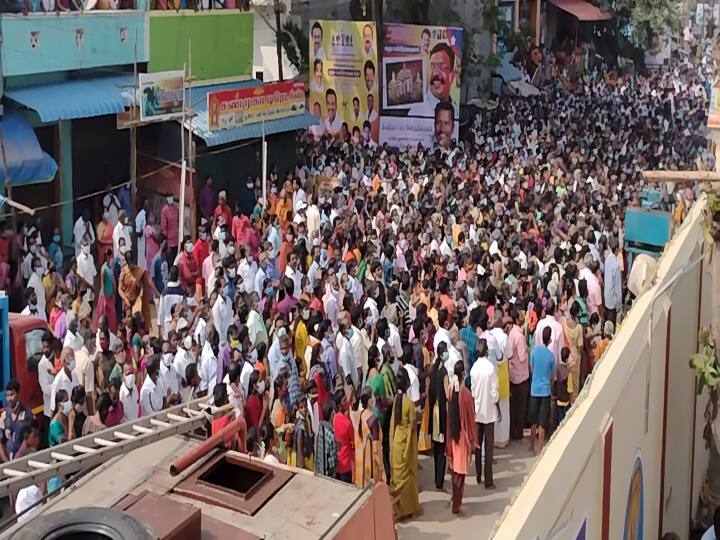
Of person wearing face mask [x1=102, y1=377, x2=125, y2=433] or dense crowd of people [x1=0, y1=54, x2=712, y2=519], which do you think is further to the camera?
dense crowd of people [x1=0, y1=54, x2=712, y2=519]

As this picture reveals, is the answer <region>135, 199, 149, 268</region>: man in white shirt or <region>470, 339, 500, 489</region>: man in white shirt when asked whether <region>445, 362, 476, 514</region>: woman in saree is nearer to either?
<region>470, 339, 500, 489</region>: man in white shirt

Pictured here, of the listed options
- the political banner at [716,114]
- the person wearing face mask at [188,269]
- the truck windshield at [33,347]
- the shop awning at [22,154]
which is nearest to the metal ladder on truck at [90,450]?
the truck windshield at [33,347]

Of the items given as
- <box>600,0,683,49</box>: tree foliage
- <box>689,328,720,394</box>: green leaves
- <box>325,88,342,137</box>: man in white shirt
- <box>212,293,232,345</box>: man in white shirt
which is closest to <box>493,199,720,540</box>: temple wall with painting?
<box>689,328,720,394</box>: green leaves

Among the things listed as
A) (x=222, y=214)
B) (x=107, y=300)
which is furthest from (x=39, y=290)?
(x=222, y=214)

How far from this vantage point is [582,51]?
3662cm

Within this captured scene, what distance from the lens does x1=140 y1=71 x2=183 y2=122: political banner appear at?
14742 mm

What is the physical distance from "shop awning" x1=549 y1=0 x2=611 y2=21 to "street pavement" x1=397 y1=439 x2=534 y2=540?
28261mm

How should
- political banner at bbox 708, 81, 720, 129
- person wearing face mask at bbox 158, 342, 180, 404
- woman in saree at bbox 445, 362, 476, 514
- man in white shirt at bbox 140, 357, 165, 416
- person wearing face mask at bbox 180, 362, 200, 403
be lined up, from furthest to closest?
political banner at bbox 708, 81, 720, 129 < person wearing face mask at bbox 180, 362, 200, 403 < person wearing face mask at bbox 158, 342, 180, 404 < man in white shirt at bbox 140, 357, 165, 416 < woman in saree at bbox 445, 362, 476, 514

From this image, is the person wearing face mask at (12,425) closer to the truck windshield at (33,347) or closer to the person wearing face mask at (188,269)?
the truck windshield at (33,347)

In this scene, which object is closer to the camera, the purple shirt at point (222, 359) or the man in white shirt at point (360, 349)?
the purple shirt at point (222, 359)

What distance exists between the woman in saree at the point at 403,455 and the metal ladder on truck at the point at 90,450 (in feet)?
10.0

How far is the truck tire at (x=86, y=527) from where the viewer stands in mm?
3336

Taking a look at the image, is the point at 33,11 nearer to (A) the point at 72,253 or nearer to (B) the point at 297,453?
(A) the point at 72,253

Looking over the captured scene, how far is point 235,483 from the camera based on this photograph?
4.49 meters
